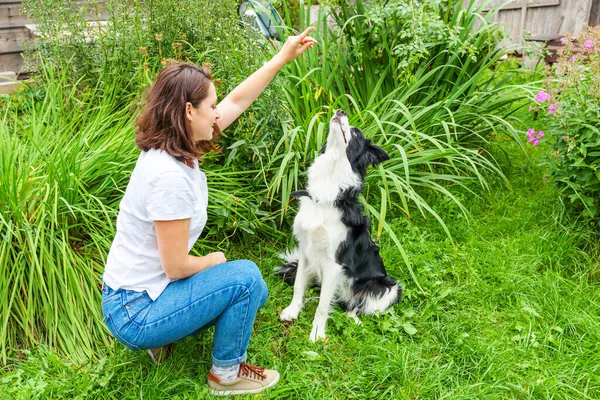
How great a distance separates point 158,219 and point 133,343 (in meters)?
0.57

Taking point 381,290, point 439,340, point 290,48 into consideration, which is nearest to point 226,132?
point 290,48

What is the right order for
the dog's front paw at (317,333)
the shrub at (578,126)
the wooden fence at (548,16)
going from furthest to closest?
the wooden fence at (548,16), the shrub at (578,126), the dog's front paw at (317,333)

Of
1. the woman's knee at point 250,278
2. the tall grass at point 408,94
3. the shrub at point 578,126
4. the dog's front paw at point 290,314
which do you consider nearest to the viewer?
the woman's knee at point 250,278

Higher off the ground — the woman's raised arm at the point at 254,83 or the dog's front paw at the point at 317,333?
the woman's raised arm at the point at 254,83

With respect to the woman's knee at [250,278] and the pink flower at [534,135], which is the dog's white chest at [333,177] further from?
the pink flower at [534,135]

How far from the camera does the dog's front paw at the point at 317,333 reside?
270cm

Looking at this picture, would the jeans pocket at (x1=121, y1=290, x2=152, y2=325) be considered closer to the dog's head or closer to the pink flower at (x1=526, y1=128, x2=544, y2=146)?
the dog's head

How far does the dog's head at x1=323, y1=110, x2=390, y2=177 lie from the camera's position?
260cm

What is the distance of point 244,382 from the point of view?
2338 mm

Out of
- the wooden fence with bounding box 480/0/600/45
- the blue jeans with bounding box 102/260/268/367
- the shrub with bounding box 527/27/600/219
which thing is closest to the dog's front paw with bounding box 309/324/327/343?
the blue jeans with bounding box 102/260/268/367

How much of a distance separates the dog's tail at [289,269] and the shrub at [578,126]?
1743mm

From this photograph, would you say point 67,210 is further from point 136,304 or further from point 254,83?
point 254,83

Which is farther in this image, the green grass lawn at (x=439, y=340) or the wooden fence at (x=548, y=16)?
the wooden fence at (x=548, y=16)

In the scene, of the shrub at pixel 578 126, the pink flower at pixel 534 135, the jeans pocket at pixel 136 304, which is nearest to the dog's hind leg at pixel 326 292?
the jeans pocket at pixel 136 304
